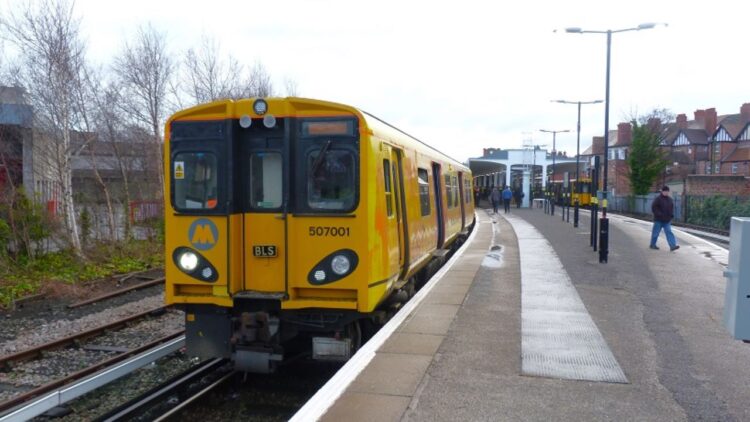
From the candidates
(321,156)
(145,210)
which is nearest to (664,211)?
(321,156)

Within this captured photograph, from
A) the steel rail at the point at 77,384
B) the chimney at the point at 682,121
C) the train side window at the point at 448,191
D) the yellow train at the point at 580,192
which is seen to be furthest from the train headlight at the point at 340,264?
the chimney at the point at 682,121

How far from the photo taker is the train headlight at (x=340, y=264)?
22.0ft

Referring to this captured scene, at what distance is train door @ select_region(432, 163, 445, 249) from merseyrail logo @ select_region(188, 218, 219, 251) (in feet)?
20.0

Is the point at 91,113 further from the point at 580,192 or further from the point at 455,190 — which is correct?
the point at 580,192

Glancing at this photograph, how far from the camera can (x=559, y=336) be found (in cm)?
753

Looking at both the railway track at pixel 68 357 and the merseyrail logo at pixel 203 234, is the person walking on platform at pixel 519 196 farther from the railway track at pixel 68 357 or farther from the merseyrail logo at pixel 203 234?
the merseyrail logo at pixel 203 234

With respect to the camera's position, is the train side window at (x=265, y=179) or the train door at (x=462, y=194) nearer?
the train side window at (x=265, y=179)

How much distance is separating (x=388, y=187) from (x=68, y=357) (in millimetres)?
5599

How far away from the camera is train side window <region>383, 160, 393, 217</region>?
24.4ft

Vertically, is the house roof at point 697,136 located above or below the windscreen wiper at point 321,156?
above

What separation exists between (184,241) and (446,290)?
498 cm

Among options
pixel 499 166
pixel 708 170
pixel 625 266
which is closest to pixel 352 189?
pixel 625 266

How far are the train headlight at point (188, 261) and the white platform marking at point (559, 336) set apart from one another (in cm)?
364

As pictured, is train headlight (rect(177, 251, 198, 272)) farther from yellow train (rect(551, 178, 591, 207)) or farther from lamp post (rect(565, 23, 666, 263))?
yellow train (rect(551, 178, 591, 207))
